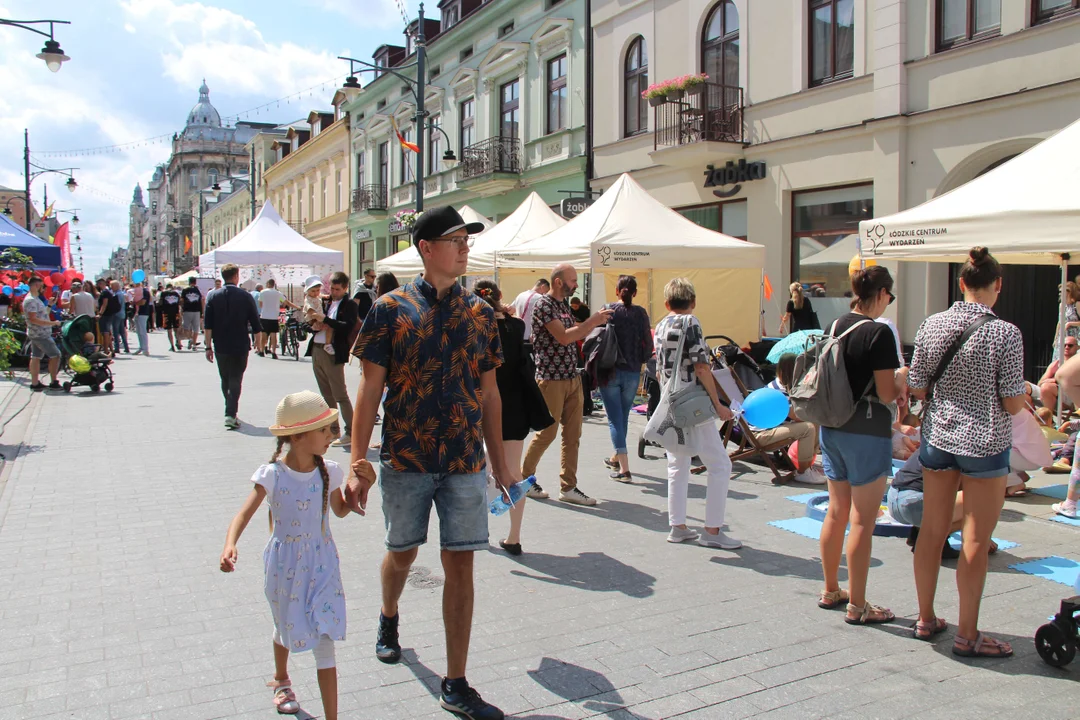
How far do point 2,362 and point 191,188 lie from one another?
367ft

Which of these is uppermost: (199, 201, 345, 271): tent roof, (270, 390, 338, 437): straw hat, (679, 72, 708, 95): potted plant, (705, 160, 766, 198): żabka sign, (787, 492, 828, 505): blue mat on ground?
(679, 72, 708, 95): potted plant

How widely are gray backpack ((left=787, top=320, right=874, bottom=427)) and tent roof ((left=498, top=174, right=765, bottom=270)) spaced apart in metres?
7.13

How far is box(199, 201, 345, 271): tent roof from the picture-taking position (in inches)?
789

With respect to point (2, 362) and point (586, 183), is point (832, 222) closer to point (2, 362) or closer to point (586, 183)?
point (586, 183)

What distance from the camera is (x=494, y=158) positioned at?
23.9 m

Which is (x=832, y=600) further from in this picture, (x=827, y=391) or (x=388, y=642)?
(x=388, y=642)

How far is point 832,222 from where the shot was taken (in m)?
14.8

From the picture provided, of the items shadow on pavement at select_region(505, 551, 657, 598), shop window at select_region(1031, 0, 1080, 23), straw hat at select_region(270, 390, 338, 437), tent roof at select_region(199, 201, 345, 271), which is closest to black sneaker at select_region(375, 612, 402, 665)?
straw hat at select_region(270, 390, 338, 437)

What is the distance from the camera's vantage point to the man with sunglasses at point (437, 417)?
11.1 ft

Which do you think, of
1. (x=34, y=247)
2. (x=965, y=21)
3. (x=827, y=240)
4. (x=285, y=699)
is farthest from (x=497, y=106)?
(x=285, y=699)

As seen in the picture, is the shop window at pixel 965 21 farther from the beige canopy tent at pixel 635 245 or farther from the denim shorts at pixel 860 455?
the denim shorts at pixel 860 455

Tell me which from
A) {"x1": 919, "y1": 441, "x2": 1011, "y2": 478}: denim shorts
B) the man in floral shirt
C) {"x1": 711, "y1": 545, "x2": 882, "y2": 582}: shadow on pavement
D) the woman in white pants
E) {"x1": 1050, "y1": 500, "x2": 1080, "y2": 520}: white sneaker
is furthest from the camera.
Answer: the man in floral shirt

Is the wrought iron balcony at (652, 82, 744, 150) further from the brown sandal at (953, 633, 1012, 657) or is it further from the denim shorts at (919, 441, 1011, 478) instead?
the brown sandal at (953, 633, 1012, 657)

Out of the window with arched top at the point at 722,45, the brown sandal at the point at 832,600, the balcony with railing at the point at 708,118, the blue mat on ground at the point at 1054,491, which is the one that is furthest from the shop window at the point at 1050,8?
the brown sandal at the point at 832,600
